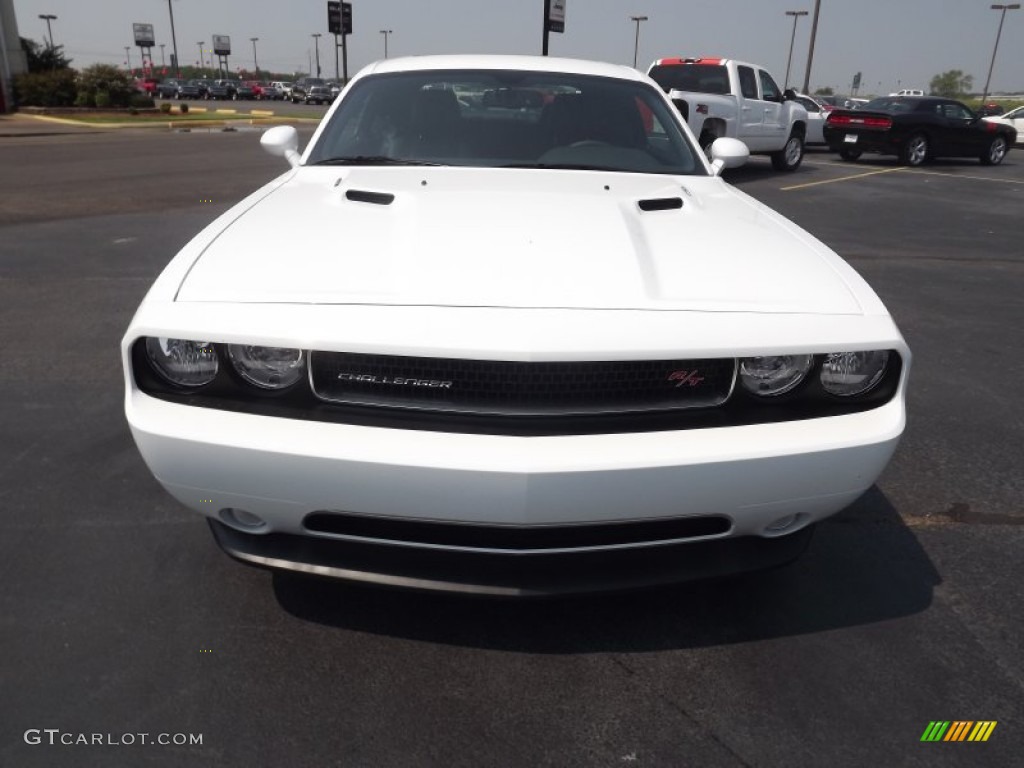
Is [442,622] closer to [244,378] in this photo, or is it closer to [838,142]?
[244,378]

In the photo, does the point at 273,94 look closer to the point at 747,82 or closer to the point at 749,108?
the point at 747,82

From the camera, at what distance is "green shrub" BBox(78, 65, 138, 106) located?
31172 mm

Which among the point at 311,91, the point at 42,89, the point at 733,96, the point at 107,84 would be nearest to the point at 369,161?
the point at 733,96

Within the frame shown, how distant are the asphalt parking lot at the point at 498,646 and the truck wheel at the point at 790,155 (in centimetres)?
1254

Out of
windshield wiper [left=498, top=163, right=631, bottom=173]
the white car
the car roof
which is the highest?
the car roof

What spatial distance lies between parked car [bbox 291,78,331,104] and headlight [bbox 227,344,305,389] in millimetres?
53629

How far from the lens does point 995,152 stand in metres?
18.5

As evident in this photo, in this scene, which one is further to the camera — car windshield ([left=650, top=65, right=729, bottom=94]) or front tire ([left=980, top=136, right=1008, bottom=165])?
front tire ([left=980, top=136, right=1008, bottom=165])

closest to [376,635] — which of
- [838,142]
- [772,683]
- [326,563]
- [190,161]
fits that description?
[326,563]

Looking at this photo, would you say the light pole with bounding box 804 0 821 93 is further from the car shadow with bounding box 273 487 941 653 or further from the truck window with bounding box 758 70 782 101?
the car shadow with bounding box 273 487 941 653

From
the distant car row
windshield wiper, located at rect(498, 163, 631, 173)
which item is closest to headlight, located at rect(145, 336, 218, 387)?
windshield wiper, located at rect(498, 163, 631, 173)

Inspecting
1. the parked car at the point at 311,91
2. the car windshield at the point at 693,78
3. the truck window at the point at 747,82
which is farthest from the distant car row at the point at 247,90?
the truck window at the point at 747,82

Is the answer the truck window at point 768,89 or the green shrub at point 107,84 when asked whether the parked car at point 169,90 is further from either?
the truck window at point 768,89

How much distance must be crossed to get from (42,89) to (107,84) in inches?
92.1
